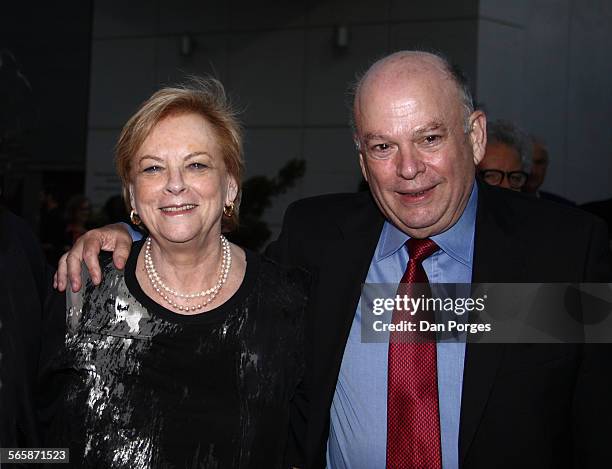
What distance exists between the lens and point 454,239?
2.69 m

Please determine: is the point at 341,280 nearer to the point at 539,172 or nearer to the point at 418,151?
the point at 418,151

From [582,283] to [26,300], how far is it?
1635 mm

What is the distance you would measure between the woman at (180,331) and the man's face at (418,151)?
17.3 inches

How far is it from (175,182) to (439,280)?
0.88m

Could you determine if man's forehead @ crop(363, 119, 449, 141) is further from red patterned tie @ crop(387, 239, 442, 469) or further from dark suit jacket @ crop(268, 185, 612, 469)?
red patterned tie @ crop(387, 239, 442, 469)

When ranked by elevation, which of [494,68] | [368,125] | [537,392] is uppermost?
[494,68]

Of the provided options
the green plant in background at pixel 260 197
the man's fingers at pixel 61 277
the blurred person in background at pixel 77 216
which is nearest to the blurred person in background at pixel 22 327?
the man's fingers at pixel 61 277

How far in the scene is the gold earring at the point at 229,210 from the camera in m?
2.77

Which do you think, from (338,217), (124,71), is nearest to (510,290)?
(338,217)

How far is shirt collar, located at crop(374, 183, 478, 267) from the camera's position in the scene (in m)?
2.68

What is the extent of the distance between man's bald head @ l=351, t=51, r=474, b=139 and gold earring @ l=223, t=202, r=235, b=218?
0.55 m

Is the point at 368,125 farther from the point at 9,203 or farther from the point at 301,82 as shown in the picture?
the point at 301,82

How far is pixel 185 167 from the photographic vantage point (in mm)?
2557

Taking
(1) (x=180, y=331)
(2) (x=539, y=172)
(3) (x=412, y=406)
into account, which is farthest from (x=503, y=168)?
(1) (x=180, y=331)
